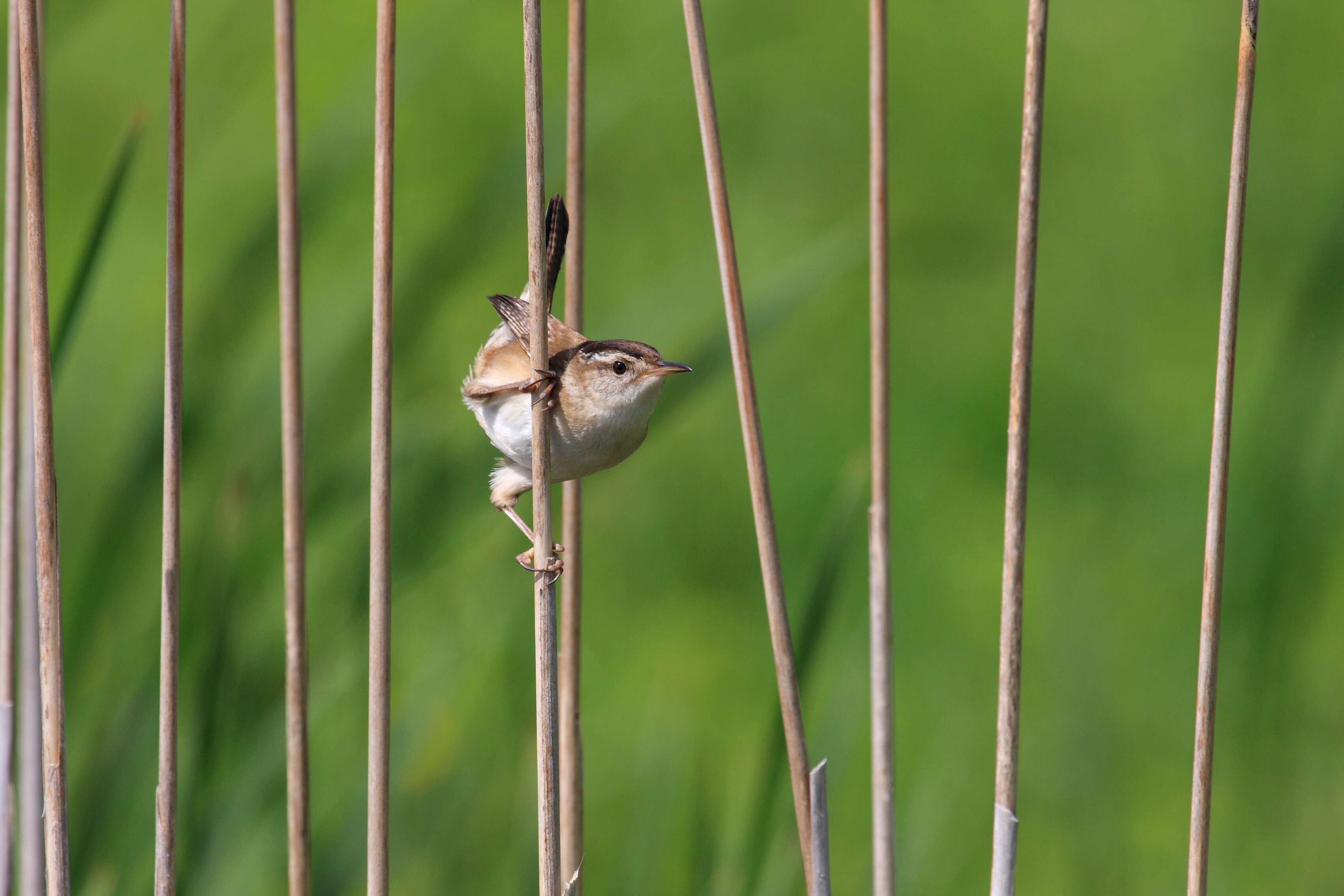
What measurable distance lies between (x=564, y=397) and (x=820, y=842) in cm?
79

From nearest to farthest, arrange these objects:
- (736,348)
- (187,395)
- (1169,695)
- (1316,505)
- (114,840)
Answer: (736,348)
(114,840)
(187,395)
(1316,505)
(1169,695)

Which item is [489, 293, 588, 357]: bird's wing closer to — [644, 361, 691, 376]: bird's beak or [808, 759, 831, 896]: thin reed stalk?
[644, 361, 691, 376]: bird's beak

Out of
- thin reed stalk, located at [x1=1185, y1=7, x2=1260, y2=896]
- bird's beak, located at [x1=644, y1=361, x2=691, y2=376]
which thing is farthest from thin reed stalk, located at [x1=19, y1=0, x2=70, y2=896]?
thin reed stalk, located at [x1=1185, y1=7, x2=1260, y2=896]

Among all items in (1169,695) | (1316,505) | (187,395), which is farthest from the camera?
(1169,695)

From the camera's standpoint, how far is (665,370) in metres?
2.01

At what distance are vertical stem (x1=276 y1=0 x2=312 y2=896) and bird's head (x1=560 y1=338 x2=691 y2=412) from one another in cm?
44

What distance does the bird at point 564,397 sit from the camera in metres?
1.95

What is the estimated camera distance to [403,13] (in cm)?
399

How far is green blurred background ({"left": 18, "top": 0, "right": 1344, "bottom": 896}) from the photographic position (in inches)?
89.8

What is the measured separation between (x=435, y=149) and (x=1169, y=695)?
2776 mm

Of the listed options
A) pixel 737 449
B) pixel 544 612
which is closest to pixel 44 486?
pixel 544 612

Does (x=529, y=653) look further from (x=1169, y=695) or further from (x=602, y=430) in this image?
(x=1169, y=695)

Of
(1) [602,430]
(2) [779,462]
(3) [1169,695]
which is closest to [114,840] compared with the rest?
(1) [602,430]

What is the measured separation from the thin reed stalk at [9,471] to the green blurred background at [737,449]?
36cm
